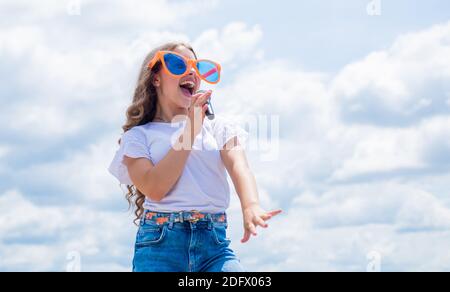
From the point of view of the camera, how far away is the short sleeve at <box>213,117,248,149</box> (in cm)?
568

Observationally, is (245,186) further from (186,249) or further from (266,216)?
(186,249)

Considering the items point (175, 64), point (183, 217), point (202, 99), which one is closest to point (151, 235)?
point (183, 217)

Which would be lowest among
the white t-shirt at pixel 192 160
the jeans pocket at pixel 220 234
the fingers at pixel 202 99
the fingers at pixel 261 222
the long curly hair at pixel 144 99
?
the fingers at pixel 261 222

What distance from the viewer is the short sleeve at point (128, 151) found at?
557cm

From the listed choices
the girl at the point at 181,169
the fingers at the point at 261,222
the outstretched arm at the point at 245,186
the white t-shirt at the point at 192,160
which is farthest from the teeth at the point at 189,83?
the fingers at the point at 261,222

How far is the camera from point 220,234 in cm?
534

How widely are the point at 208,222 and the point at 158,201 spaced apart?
42 cm

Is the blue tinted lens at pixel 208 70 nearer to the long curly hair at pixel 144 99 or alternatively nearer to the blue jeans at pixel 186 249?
the long curly hair at pixel 144 99

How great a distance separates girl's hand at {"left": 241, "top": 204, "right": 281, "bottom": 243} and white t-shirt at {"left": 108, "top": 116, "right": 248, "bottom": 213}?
1.25 feet

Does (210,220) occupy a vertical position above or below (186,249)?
above

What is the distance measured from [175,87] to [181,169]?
2.70 feet

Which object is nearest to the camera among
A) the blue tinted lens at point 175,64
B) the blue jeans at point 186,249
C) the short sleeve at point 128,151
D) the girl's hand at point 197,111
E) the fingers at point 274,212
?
the fingers at point 274,212

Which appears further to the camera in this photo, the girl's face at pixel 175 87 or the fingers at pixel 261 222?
the girl's face at pixel 175 87

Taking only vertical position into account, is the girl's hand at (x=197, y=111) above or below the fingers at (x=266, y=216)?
above
